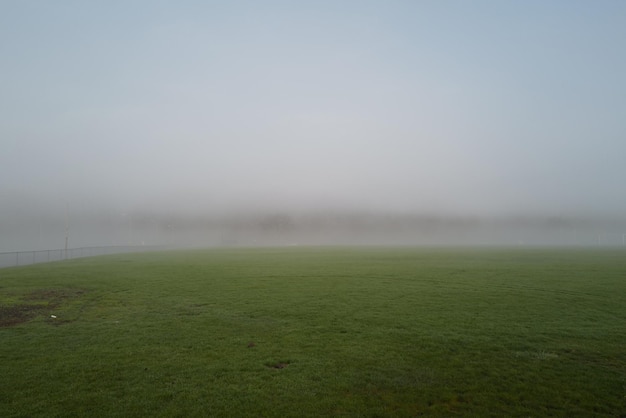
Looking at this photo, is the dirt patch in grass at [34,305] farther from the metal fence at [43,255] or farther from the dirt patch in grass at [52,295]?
the metal fence at [43,255]

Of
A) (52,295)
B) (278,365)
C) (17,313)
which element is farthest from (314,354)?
(52,295)

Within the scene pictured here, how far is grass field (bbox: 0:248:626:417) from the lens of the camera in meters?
7.50

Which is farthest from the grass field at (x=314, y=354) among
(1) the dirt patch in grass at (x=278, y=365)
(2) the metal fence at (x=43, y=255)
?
(2) the metal fence at (x=43, y=255)

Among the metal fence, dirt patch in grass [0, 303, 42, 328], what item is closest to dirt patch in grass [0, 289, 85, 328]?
dirt patch in grass [0, 303, 42, 328]

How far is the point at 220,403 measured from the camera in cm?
749

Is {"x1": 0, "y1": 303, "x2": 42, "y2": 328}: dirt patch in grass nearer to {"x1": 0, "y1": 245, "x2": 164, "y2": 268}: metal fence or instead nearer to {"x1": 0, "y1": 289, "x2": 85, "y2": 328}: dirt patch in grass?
{"x1": 0, "y1": 289, "x2": 85, "y2": 328}: dirt patch in grass

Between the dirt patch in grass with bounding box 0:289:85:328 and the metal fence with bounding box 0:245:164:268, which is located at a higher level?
the metal fence with bounding box 0:245:164:268

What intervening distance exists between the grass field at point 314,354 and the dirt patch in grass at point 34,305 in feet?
0.30

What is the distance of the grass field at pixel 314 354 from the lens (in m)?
7.50

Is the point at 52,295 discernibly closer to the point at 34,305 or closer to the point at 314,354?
the point at 34,305

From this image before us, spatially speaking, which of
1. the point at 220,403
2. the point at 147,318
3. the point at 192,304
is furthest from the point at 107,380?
the point at 192,304

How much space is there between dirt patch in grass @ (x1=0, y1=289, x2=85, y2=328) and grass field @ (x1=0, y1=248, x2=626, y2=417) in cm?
9

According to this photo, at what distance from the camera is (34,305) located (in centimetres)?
1752

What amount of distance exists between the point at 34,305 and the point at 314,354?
14596 millimetres
